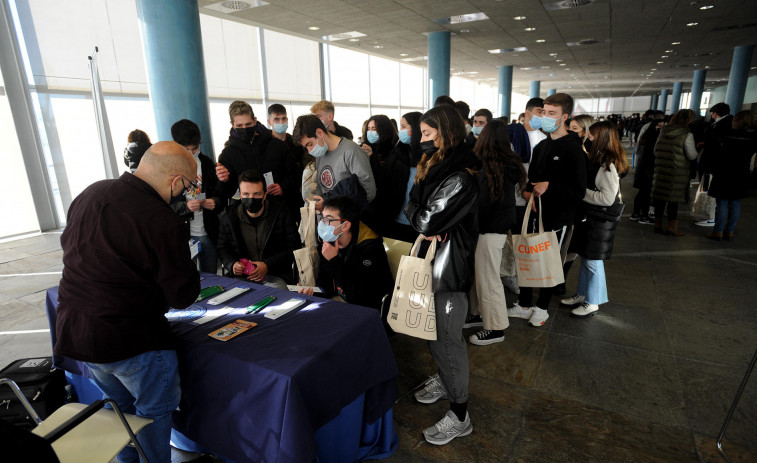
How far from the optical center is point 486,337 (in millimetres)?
2932

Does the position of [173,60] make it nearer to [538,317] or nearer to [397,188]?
[397,188]

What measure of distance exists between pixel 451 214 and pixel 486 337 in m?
1.47

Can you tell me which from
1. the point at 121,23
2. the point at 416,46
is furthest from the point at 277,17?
the point at 416,46

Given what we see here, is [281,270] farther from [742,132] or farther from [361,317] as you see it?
[742,132]

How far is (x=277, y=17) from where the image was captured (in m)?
7.90

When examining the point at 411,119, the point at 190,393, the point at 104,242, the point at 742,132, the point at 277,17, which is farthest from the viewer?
the point at 277,17

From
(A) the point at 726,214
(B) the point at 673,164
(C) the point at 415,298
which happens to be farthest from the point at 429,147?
(A) the point at 726,214

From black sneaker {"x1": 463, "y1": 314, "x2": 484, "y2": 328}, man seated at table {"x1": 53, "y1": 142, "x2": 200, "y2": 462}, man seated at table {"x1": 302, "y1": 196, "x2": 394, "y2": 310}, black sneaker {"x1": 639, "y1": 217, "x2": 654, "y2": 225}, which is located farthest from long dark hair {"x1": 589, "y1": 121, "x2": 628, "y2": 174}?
black sneaker {"x1": 639, "y1": 217, "x2": 654, "y2": 225}

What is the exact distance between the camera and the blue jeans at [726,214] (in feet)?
16.9

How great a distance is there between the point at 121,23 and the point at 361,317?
693cm

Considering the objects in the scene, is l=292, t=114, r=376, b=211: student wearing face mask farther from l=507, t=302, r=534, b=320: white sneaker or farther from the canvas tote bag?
l=507, t=302, r=534, b=320: white sneaker

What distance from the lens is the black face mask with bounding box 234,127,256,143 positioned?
3.33m

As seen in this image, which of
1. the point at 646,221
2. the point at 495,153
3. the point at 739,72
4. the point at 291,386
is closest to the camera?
the point at 291,386

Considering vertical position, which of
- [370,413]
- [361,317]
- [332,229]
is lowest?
A: [370,413]
